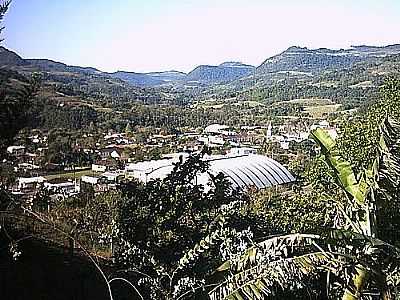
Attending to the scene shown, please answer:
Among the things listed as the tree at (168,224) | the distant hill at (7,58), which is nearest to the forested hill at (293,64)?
the distant hill at (7,58)

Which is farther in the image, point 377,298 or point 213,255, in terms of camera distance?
point 213,255

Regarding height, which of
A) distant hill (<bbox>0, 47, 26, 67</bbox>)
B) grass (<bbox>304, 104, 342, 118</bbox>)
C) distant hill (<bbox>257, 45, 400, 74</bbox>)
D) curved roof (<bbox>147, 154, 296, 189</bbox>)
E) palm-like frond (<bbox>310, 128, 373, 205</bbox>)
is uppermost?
distant hill (<bbox>257, 45, 400, 74</bbox>)

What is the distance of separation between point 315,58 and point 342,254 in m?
144

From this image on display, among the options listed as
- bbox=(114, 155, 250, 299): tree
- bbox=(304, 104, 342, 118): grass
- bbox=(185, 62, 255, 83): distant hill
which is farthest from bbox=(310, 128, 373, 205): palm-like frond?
bbox=(185, 62, 255, 83): distant hill

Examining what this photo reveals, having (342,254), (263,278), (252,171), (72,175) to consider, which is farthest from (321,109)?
(263,278)

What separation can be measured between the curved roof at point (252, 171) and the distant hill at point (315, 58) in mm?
106228

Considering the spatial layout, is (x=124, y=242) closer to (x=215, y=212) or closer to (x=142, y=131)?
(x=215, y=212)

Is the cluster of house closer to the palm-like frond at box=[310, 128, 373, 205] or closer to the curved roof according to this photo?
the curved roof

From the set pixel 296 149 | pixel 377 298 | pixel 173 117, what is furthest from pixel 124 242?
pixel 173 117

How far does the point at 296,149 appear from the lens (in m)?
35.0

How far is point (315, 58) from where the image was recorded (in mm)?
142250

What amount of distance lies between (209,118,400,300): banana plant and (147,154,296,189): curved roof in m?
12.5

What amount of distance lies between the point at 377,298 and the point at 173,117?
41347mm

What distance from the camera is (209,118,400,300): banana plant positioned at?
3916 mm
